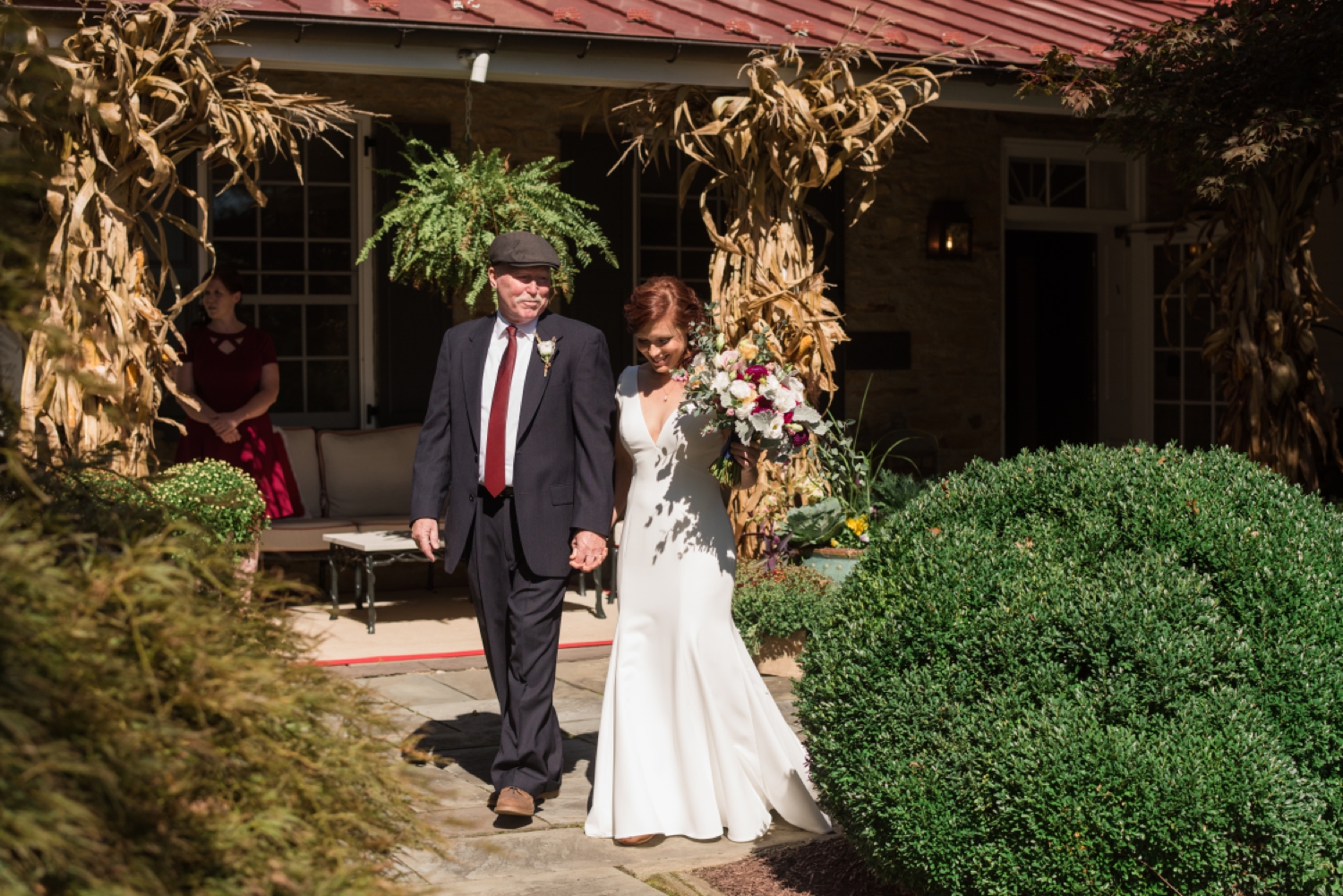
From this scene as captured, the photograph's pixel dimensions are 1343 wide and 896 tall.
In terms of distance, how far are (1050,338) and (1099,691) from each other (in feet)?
30.8

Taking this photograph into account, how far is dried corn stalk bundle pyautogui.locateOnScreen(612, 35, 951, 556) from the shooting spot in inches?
274

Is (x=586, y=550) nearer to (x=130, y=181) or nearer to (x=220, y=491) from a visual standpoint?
(x=220, y=491)

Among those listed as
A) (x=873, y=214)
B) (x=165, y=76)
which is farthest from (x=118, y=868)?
(x=873, y=214)

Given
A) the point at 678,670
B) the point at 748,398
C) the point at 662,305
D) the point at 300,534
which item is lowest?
the point at 678,670

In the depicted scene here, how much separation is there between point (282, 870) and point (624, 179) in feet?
27.5

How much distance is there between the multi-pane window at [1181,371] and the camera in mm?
11406

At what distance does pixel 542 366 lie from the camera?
4.62m

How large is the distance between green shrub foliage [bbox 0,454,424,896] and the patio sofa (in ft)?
22.3

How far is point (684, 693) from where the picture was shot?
4293mm

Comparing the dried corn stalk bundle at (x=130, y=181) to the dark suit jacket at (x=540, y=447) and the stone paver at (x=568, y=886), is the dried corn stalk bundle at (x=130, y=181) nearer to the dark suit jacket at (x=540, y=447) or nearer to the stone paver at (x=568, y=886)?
the dark suit jacket at (x=540, y=447)

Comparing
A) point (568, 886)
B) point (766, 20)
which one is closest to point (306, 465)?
point (766, 20)

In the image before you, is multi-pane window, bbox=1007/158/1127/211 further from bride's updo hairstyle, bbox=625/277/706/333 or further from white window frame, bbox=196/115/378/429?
bride's updo hairstyle, bbox=625/277/706/333

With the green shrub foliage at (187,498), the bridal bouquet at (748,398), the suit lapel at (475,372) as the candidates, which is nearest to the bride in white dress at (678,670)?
the bridal bouquet at (748,398)

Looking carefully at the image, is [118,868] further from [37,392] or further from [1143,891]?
[37,392]
